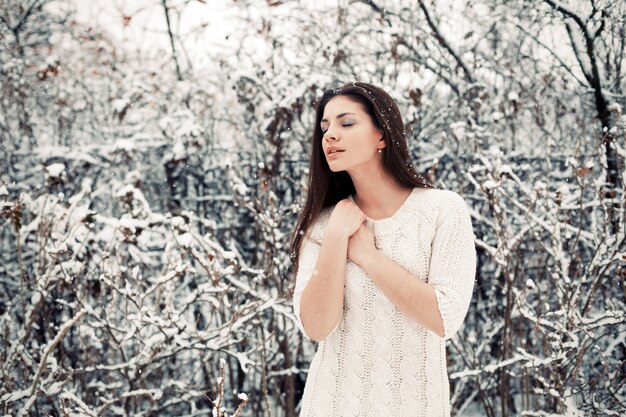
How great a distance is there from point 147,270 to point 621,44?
3.51 m

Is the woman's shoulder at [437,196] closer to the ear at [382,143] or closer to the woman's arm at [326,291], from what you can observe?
the ear at [382,143]

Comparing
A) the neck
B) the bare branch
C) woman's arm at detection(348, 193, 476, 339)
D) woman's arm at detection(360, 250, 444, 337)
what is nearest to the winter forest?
the bare branch

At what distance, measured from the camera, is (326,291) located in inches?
62.4

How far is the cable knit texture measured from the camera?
5.19 ft

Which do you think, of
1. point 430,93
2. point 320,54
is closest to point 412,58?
point 430,93

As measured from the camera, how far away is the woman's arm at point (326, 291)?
1.59 meters

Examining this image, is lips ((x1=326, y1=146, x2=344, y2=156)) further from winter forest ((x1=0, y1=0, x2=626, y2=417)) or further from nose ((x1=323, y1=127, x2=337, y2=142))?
winter forest ((x1=0, y1=0, x2=626, y2=417))

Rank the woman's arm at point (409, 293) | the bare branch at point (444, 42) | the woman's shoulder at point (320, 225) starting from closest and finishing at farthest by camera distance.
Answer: the woman's arm at point (409, 293) < the woman's shoulder at point (320, 225) < the bare branch at point (444, 42)

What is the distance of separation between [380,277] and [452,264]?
21 centimetres

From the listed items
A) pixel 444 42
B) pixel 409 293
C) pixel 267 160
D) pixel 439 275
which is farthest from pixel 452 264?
pixel 444 42

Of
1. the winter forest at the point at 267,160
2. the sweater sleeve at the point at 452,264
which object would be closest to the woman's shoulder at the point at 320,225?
the sweater sleeve at the point at 452,264

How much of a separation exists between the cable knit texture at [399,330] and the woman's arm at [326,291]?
8cm

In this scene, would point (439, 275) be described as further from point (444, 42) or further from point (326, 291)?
point (444, 42)

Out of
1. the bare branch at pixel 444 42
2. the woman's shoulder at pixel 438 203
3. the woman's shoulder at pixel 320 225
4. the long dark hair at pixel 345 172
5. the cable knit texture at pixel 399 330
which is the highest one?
the bare branch at pixel 444 42
